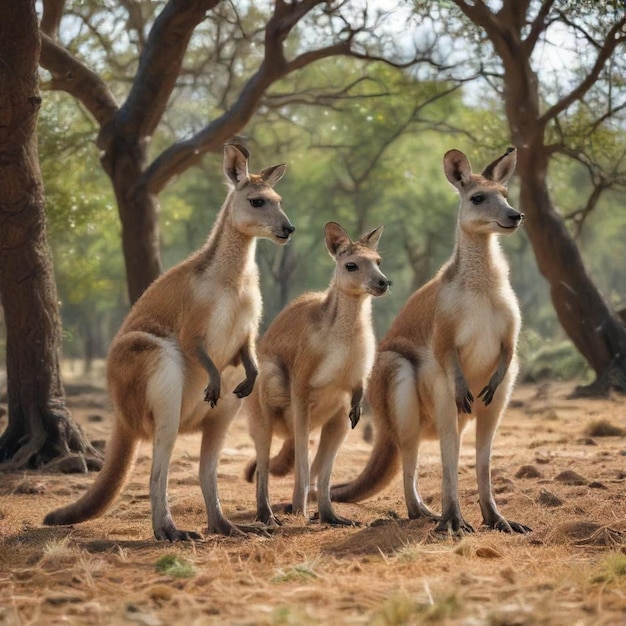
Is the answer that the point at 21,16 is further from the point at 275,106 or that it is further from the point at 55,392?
the point at 275,106

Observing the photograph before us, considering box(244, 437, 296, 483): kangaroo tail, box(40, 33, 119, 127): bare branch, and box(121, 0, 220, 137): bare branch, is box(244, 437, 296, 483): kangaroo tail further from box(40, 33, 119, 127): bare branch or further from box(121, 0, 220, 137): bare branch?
box(40, 33, 119, 127): bare branch

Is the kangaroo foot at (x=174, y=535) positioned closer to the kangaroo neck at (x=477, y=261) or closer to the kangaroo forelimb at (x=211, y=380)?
the kangaroo forelimb at (x=211, y=380)

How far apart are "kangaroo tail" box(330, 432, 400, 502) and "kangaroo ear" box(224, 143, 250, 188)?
85.4 inches

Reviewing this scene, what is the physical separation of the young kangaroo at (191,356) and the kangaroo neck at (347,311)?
0.66 metres

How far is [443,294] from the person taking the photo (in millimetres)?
7242

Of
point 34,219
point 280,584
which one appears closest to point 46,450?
point 34,219

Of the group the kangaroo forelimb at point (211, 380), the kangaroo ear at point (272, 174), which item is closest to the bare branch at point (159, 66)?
the kangaroo ear at point (272, 174)

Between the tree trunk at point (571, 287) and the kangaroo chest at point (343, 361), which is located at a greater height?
the tree trunk at point (571, 287)

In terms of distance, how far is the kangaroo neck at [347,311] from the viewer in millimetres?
7723

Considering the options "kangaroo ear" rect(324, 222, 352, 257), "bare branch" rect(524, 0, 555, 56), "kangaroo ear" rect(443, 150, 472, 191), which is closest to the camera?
"kangaroo ear" rect(443, 150, 472, 191)

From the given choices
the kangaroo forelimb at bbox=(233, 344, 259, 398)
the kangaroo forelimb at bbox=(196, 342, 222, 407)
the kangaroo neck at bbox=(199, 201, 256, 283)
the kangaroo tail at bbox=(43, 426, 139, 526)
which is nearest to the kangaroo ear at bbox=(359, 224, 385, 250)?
the kangaroo neck at bbox=(199, 201, 256, 283)

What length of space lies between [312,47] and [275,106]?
1.13 m

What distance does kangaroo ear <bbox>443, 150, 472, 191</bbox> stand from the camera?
753 cm

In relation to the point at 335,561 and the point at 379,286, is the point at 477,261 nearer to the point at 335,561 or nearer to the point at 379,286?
the point at 379,286
